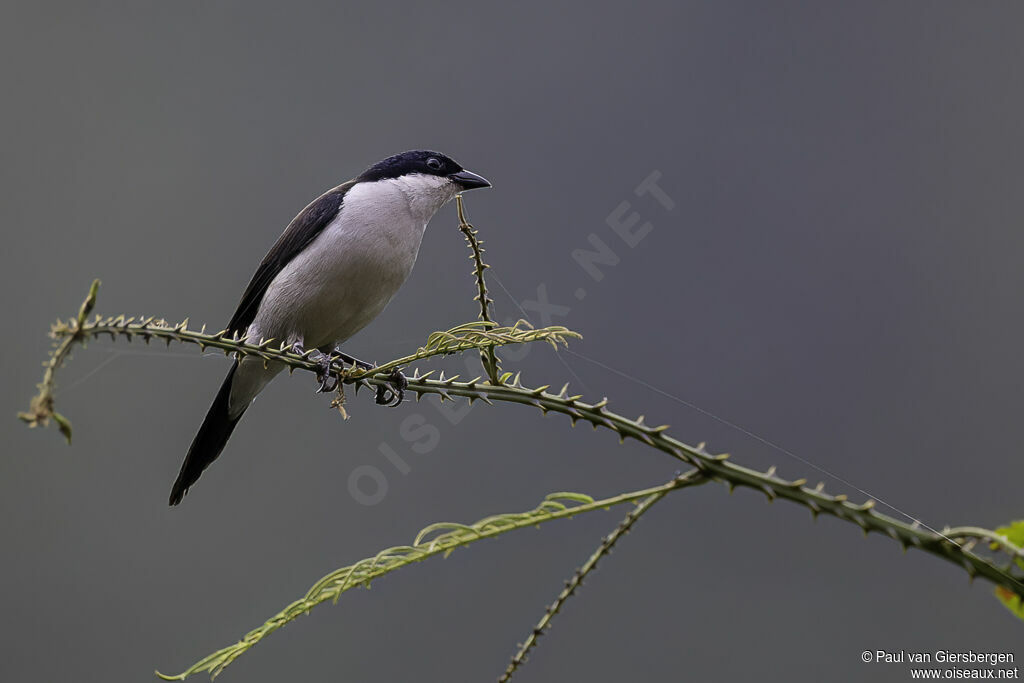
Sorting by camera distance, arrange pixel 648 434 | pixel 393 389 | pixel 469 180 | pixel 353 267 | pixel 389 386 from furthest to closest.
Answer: pixel 469 180 → pixel 353 267 → pixel 393 389 → pixel 389 386 → pixel 648 434

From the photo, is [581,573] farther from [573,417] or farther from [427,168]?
[427,168]

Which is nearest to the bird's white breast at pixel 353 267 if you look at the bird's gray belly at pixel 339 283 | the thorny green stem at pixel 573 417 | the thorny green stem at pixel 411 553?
the bird's gray belly at pixel 339 283

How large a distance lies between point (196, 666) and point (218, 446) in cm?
108

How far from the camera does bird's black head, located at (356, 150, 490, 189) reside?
1677mm

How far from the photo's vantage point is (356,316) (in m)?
1.59

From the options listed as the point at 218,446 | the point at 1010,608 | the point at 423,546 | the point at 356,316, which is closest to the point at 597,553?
the point at 423,546

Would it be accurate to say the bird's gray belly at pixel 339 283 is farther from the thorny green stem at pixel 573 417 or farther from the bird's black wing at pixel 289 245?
the thorny green stem at pixel 573 417

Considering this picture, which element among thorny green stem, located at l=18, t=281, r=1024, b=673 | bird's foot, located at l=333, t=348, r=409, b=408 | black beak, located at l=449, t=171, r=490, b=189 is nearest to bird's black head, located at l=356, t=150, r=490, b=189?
black beak, located at l=449, t=171, r=490, b=189

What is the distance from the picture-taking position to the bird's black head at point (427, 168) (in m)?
1.68

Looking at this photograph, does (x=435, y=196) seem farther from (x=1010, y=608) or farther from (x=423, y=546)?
(x=1010, y=608)

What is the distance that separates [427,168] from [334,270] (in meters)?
0.32

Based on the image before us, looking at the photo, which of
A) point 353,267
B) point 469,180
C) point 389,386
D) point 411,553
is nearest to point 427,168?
point 469,180

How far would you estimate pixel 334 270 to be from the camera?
1.54 metres

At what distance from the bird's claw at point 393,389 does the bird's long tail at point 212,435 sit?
41 cm
